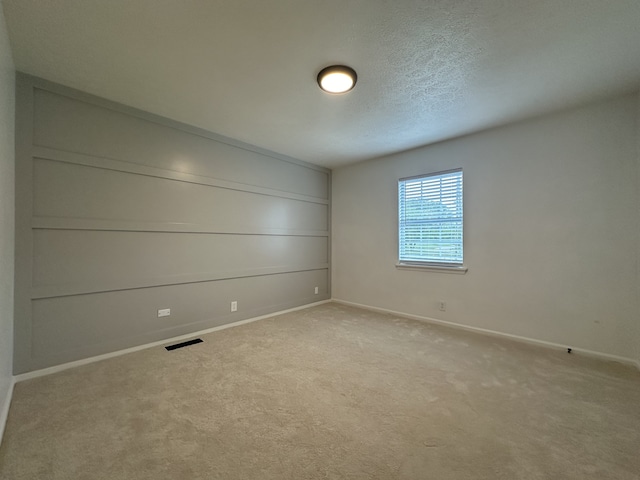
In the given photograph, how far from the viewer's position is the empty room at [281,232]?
62.9 inches

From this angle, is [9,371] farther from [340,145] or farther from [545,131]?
[545,131]

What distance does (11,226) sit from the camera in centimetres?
206

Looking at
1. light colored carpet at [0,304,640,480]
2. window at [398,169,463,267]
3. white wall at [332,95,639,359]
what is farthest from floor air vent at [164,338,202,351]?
window at [398,169,463,267]

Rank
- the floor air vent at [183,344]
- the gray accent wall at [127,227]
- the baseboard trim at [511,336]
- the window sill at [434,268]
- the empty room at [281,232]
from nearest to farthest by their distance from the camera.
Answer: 1. the empty room at [281,232]
2. the gray accent wall at [127,227]
3. the baseboard trim at [511,336]
4. the floor air vent at [183,344]
5. the window sill at [434,268]

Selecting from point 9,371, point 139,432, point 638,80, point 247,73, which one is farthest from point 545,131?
point 9,371

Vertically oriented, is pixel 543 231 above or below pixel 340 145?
below

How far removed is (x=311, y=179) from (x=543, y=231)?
136 inches

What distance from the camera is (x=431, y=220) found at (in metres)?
3.90

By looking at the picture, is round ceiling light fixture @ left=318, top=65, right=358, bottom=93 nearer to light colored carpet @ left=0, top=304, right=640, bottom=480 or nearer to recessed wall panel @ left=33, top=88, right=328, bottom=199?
recessed wall panel @ left=33, top=88, right=328, bottom=199

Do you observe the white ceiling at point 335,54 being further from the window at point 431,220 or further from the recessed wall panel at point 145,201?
the window at point 431,220

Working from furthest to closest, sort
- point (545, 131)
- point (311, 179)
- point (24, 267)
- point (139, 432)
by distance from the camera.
Result: 1. point (311, 179)
2. point (545, 131)
3. point (24, 267)
4. point (139, 432)

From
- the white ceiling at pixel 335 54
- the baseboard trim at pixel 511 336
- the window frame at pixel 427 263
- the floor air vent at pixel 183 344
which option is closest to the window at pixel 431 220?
the window frame at pixel 427 263

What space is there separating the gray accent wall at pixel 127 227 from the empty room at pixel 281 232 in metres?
0.02

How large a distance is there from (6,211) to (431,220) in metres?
4.40
